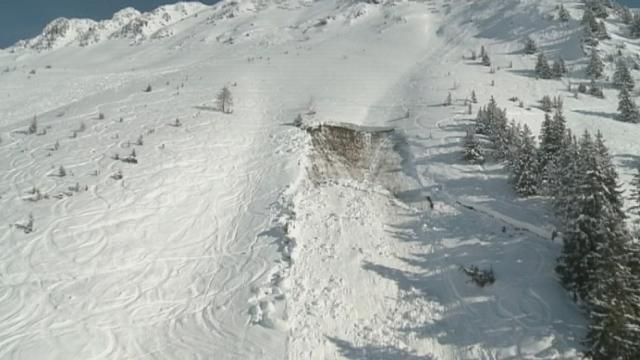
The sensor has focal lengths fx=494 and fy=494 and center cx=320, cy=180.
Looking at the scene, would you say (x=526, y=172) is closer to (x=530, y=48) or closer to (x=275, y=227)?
(x=275, y=227)

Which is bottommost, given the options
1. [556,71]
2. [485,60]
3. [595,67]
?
[556,71]

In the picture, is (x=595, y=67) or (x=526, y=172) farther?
(x=595, y=67)

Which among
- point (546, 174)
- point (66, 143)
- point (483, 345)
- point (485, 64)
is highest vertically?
point (485, 64)

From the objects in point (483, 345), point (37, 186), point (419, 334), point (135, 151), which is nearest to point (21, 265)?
point (37, 186)

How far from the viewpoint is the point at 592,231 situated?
12.8m

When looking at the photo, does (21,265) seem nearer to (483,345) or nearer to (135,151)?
(135,151)

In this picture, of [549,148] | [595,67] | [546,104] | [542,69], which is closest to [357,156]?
[549,148]

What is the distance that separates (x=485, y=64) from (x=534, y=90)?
807 centimetres

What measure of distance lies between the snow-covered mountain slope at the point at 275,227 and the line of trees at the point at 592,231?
0.74 metres

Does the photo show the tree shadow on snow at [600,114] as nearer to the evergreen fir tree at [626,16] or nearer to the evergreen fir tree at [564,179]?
the evergreen fir tree at [564,179]

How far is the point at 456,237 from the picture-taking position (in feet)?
52.9

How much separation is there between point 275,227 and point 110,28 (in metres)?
72.0

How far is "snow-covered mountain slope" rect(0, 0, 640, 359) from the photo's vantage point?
39.9 feet

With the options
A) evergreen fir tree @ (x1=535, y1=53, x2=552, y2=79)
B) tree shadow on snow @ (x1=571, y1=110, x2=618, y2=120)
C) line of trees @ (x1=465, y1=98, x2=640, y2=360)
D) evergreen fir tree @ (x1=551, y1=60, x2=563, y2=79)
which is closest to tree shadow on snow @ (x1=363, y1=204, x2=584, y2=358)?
line of trees @ (x1=465, y1=98, x2=640, y2=360)
